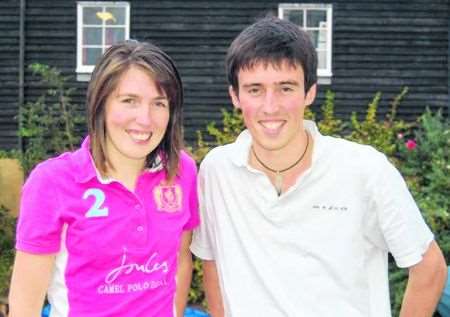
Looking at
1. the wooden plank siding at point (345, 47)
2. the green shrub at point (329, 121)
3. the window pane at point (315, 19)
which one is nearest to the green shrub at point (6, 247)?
the wooden plank siding at point (345, 47)

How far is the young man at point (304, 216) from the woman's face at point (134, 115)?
0.31m

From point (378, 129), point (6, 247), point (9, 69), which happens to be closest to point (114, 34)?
point (9, 69)

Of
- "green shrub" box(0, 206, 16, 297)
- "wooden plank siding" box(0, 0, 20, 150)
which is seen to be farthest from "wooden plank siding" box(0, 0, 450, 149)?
"green shrub" box(0, 206, 16, 297)

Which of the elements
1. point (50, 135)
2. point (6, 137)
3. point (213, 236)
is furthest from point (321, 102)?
point (213, 236)

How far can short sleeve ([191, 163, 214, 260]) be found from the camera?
2.79 metres

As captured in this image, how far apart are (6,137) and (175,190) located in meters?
9.77

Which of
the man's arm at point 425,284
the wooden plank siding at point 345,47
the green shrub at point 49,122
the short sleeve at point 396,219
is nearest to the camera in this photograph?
the short sleeve at point 396,219

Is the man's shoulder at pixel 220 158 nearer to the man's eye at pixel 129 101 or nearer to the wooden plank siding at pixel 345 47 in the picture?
the man's eye at pixel 129 101

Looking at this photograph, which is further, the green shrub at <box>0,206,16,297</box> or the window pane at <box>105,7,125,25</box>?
the window pane at <box>105,7,125,25</box>

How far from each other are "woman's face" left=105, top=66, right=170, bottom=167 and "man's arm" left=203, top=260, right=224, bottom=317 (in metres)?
0.60

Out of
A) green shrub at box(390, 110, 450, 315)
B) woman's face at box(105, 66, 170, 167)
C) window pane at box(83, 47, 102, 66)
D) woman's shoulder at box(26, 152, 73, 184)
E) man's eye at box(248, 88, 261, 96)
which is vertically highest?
window pane at box(83, 47, 102, 66)

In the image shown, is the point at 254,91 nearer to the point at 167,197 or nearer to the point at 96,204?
the point at 167,197

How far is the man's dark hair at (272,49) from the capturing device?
2.55 metres

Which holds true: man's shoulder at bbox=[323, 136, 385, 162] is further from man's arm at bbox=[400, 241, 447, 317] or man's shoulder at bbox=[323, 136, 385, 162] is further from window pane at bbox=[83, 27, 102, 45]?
window pane at bbox=[83, 27, 102, 45]
